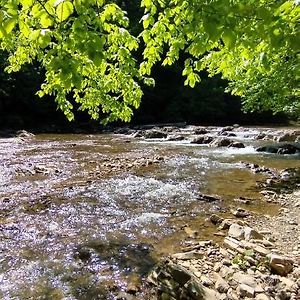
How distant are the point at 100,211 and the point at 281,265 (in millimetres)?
4721

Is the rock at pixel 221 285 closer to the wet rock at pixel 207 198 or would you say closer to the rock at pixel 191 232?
the rock at pixel 191 232

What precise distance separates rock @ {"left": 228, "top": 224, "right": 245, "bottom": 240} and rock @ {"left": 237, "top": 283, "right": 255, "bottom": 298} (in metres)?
2.10

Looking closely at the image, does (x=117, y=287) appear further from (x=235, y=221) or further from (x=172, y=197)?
(x=172, y=197)

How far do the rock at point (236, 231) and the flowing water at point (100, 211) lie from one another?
48cm

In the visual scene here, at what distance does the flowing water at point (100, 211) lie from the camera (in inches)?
228

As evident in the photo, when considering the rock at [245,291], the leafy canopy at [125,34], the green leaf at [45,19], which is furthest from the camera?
the rock at [245,291]

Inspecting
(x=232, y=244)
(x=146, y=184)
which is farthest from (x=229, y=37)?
(x=146, y=184)

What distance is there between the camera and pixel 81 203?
31.7 feet

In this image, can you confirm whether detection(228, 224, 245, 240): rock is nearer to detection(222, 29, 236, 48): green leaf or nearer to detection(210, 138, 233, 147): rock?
detection(222, 29, 236, 48): green leaf

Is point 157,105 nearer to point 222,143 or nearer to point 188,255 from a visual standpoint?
point 222,143

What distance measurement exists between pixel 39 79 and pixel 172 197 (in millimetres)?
33008

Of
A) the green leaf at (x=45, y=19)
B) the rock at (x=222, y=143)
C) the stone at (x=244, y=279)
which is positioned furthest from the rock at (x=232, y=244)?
the rock at (x=222, y=143)

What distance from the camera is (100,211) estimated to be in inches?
356

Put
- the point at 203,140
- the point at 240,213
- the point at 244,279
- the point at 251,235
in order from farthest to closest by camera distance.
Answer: the point at 203,140, the point at 240,213, the point at 251,235, the point at 244,279
